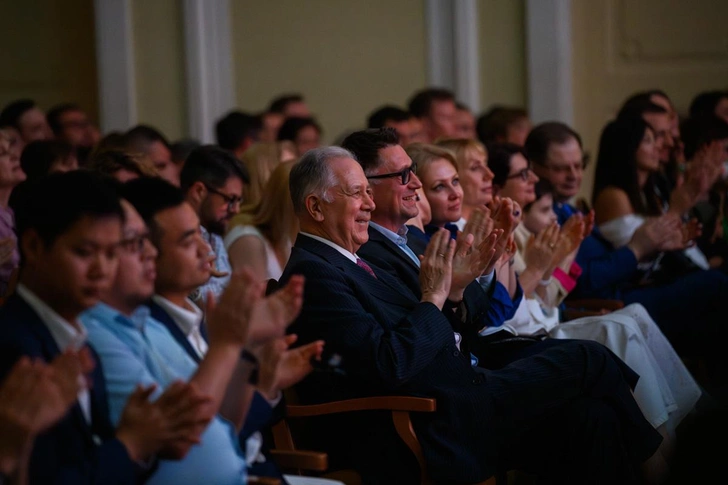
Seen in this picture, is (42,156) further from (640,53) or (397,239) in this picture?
(640,53)

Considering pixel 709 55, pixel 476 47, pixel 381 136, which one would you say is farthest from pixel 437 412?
pixel 709 55

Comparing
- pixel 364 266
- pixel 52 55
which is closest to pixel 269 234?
pixel 364 266

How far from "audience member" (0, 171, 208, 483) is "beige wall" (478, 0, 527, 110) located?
246 inches

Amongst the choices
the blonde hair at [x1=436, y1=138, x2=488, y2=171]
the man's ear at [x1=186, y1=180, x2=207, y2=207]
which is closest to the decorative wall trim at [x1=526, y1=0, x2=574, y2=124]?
the blonde hair at [x1=436, y1=138, x2=488, y2=171]

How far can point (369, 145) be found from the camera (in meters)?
3.73

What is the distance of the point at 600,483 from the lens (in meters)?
3.31

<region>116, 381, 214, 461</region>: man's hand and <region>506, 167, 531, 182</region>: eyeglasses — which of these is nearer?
<region>116, 381, 214, 461</region>: man's hand

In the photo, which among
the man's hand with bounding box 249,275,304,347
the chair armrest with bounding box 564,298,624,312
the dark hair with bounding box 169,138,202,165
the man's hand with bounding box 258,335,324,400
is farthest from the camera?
the dark hair with bounding box 169,138,202,165

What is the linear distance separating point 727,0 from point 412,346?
6.23m

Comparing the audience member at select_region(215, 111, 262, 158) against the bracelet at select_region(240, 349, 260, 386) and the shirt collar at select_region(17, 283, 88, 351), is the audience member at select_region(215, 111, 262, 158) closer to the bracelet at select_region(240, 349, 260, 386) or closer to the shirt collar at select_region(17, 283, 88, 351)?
the bracelet at select_region(240, 349, 260, 386)

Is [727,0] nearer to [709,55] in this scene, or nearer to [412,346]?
[709,55]

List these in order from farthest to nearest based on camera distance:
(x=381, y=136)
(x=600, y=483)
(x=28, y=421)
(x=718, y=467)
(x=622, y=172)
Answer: (x=622, y=172)
(x=381, y=136)
(x=600, y=483)
(x=28, y=421)
(x=718, y=467)

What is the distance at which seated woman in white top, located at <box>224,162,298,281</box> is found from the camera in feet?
14.2

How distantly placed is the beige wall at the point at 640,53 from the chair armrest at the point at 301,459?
19.4 feet
